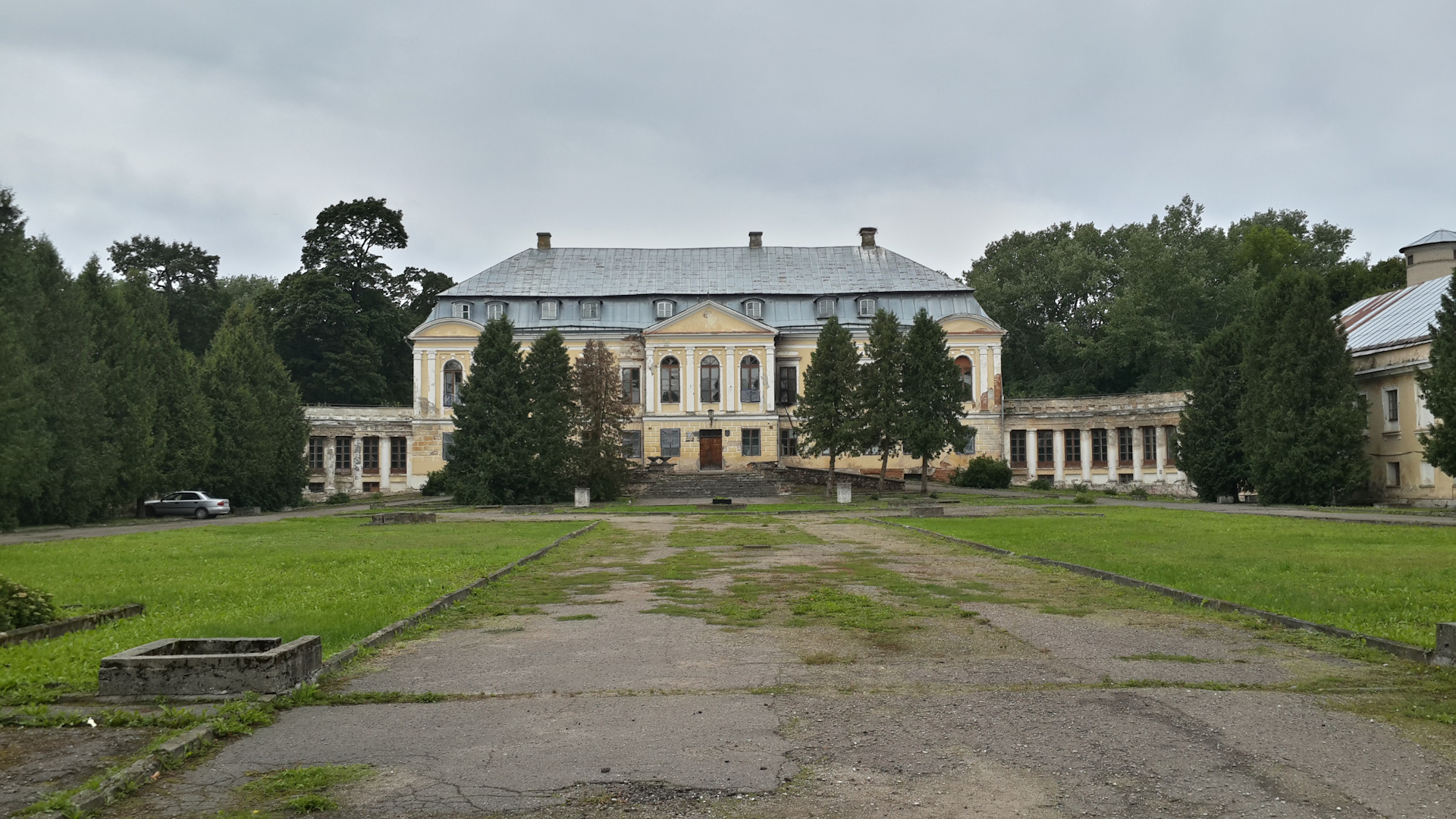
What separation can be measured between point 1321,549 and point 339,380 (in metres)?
61.2

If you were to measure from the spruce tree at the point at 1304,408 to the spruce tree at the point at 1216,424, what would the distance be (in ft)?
9.24

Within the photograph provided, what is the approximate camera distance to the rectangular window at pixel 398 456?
64.3 m

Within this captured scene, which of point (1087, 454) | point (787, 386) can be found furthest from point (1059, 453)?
point (787, 386)

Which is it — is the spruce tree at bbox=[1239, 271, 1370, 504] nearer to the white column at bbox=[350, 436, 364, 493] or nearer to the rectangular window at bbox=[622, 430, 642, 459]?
the rectangular window at bbox=[622, 430, 642, 459]

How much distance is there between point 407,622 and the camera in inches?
423

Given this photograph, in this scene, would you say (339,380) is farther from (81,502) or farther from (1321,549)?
(1321,549)

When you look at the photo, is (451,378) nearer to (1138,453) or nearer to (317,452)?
(317,452)

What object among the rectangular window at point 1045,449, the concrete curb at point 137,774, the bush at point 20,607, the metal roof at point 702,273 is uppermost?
the metal roof at point 702,273

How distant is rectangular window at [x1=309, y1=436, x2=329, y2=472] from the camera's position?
204ft

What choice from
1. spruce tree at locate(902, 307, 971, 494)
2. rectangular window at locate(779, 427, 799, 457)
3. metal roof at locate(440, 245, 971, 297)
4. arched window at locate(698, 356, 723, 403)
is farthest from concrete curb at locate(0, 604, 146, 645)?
metal roof at locate(440, 245, 971, 297)

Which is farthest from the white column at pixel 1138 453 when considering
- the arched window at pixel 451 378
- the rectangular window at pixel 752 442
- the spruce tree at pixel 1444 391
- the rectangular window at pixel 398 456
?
the rectangular window at pixel 398 456

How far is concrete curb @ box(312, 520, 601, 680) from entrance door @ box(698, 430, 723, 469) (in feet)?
141

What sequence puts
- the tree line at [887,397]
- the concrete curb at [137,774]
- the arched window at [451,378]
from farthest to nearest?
the arched window at [451,378]
the tree line at [887,397]
the concrete curb at [137,774]

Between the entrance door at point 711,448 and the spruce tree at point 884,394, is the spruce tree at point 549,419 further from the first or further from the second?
the entrance door at point 711,448
